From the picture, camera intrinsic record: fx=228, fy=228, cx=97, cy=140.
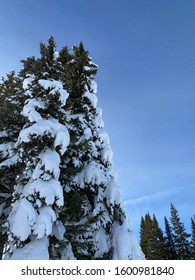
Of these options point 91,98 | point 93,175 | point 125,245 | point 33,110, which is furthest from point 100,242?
point 91,98

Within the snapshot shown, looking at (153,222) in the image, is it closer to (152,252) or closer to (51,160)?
(152,252)

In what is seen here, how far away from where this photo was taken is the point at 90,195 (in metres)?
12.4

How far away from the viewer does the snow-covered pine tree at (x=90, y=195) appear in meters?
10.4

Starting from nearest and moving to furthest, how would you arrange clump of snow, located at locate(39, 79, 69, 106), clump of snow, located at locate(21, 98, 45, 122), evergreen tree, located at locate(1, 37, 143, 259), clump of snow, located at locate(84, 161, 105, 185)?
evergreen tree, located at locate(1, 37, 143, 259) → clump of snow, located at locate(21, 98, 45, 122) → clump of snow, located at locate(39, 79, 69, 106) → clump of snow, located at locate(84, 161, 105, 185)

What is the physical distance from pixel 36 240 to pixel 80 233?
2.60 meters

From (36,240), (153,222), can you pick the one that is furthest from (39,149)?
(153,222)

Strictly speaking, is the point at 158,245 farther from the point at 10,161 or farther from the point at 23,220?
the point at 23,220

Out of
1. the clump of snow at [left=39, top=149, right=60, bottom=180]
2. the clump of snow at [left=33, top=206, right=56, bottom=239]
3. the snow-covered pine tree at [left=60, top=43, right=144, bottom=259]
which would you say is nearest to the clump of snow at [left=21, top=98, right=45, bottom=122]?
the clump of snow at [left=39, top=149, right=60, bottom=180]

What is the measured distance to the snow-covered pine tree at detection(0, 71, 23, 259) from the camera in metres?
10.7


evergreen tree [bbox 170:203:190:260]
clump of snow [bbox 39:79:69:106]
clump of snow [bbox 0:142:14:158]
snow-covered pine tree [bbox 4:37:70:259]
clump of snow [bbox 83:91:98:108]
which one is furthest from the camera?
evergreen tree [bbox 170:203:190:260]

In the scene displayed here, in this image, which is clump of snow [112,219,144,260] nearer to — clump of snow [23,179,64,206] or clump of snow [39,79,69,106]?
clump of snow [23,179,64,206]

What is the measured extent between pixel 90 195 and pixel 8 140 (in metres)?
5.61

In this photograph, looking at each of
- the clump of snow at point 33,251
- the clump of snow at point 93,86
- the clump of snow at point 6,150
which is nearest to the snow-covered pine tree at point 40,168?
the clump of snow at point 33,251
